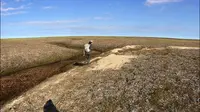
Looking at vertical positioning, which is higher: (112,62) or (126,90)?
(112,62)

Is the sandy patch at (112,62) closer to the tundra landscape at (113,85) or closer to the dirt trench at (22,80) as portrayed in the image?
the tundra landscape at (113,85)

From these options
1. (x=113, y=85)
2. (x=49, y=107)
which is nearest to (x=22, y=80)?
(x=49, y=107)

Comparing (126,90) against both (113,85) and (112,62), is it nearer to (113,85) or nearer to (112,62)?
(113,85)

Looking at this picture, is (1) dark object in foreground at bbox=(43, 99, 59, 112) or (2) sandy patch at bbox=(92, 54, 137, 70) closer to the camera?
(1) dark object in foreground at bbox=(43, 99, 59, 112)

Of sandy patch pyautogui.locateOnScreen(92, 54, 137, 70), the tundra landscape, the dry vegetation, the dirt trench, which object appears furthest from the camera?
sandy patch pyautogui.locateOnScreen(92, 54, 137, 70)

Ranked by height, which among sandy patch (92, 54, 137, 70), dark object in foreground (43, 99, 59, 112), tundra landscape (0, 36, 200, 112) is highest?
sandy patch (92, 54, 137, 70)

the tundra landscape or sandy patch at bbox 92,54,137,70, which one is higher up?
sandy patch at bbox 92,54,137,70

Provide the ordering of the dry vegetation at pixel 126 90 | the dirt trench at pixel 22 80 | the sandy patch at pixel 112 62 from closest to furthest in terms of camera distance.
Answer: the dry vegetation at pixel 126 90 → the dirt trench at pixel 22 80 → the sandy patch at pixel 112 62

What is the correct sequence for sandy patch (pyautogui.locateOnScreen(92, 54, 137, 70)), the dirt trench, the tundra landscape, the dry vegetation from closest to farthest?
the dry vegetation
the tundra landscape
the dirt trench
sandy patch (pyautogui.locateOnScreen(92, 54, 137, 70))

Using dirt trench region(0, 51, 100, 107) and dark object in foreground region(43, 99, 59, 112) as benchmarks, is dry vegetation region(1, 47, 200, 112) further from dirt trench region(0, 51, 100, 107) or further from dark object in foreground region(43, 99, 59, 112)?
dirt trench region(0, 51, 100, 107)

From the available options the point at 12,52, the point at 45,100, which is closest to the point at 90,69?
the point at 45,100

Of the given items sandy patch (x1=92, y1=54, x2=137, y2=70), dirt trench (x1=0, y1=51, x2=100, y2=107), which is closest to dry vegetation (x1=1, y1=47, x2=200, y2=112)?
sandy patch (x1=92, y1=54, x2=137, y2=70)

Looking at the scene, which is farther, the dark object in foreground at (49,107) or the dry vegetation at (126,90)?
the dark object in foreground at (49,107)

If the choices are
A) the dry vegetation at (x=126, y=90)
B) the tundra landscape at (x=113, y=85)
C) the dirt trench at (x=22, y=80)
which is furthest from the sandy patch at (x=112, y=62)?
the dirt trench at (x=22, y=80)
